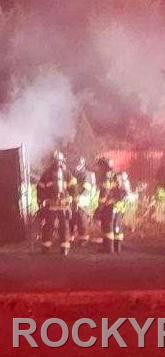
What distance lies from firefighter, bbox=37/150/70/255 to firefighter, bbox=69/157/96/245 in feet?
0.05

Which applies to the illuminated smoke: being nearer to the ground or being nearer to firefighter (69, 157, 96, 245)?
firefighter (69, 157, 96, 245)

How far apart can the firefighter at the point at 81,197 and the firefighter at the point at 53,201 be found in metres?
0.02

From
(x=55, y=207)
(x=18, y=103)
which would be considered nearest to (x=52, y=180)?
(x=55, y=207)

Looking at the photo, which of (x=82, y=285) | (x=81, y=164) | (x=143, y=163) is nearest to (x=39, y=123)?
(x=81, y=164)

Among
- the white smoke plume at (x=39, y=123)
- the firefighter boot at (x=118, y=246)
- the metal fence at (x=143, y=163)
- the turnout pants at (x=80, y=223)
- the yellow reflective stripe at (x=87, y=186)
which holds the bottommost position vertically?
the firefighter boot at (x=118, y=246)

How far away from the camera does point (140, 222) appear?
4.73ft

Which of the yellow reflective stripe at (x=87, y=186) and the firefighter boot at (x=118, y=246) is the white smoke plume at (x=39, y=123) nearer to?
the yellow reflective stripe at (x=87, y=186)

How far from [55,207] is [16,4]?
0.40 m

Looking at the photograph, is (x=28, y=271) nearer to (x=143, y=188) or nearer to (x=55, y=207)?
(x=55, y=207)

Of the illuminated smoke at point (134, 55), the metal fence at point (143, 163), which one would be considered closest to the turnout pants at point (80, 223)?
the metal fence at point (143, 163)

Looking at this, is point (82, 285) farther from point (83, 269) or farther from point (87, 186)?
point (87, 186)

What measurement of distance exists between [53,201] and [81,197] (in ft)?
0.18

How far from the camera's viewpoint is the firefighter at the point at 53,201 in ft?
4.73

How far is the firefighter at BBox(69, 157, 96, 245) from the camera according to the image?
1.44 meters
